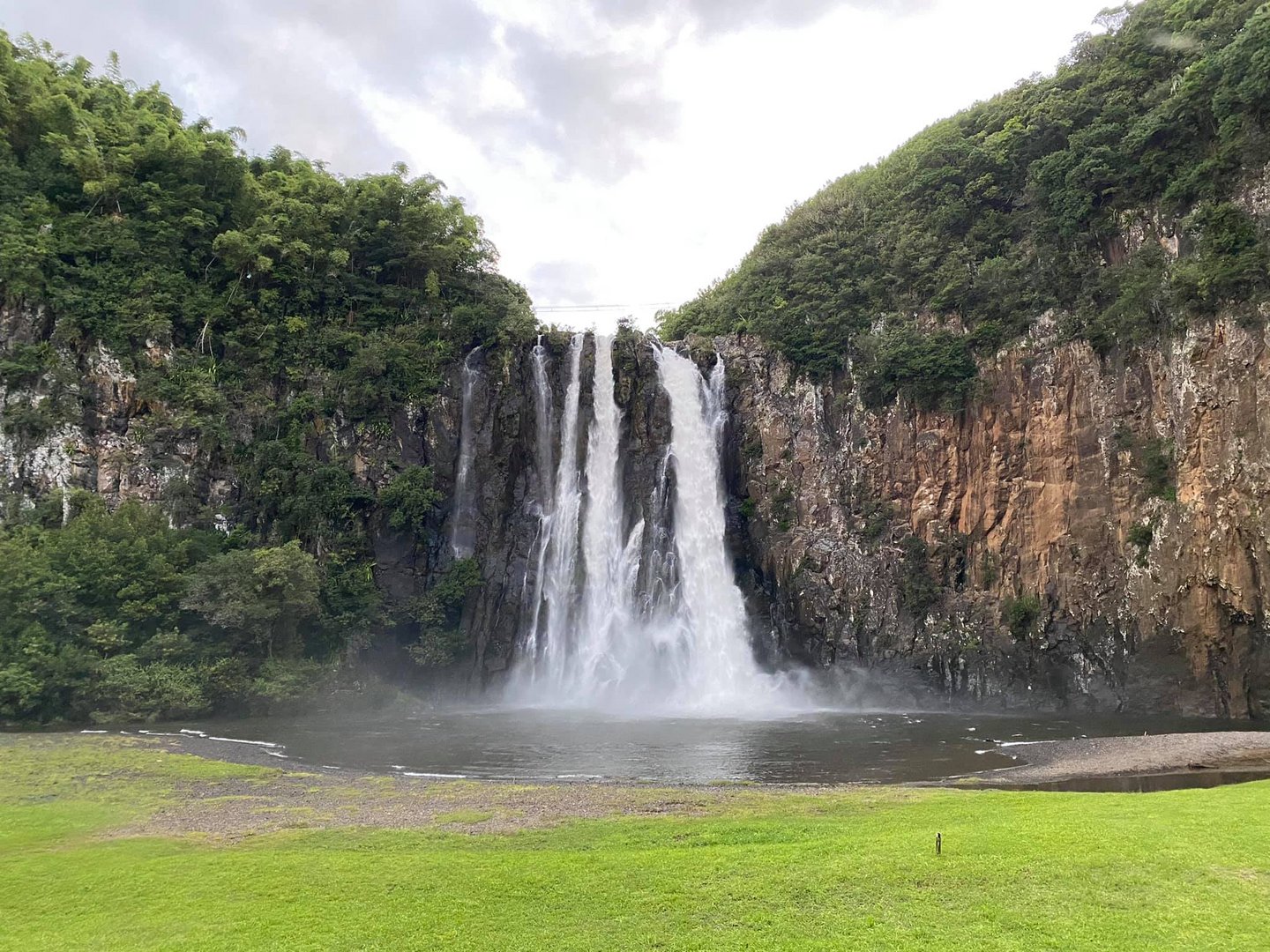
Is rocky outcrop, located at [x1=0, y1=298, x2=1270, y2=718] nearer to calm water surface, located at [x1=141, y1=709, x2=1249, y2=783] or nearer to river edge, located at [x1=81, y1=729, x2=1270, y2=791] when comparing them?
calm water surface, located at [x1=141, y1=709, x2=1249, y2=783]

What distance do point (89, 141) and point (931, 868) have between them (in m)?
42.6

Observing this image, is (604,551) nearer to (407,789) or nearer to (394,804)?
(407,789)

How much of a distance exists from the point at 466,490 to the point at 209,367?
12.8 metres

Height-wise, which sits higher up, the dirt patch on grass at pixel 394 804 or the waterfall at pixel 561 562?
the waterfall at pixel 561 562

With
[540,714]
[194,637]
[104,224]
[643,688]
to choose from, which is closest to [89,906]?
[540,714]

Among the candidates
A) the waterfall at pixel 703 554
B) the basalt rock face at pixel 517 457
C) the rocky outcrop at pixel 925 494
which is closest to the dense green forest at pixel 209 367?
the rocky outcrop at pixel 925 494

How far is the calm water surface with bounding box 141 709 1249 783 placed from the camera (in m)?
17.0

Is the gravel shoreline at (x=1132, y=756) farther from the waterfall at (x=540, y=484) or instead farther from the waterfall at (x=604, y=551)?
the waterfall at (x=540, y=484)

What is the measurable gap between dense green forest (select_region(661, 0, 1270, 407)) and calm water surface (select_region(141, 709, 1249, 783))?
47.6 ft

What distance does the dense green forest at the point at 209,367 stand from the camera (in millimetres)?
26781

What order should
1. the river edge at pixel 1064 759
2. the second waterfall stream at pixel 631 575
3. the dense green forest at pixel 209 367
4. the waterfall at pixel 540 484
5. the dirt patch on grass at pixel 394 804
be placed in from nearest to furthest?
the dirt patch on grass at pixel 394 804 → the river edge at pixel 1064 759 → the dense green forest at pixel 209 367 → the second waterfall stream at pixel 631 575 → the waterfall at pixel 540 484

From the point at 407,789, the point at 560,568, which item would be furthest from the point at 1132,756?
the point at 560,568

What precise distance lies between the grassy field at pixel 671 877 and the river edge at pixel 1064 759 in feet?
8.71

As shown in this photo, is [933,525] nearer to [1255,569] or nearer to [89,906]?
[1255,569]
